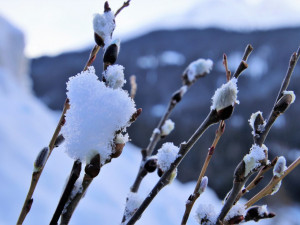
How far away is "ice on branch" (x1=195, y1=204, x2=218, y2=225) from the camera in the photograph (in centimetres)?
26

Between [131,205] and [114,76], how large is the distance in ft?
0.50

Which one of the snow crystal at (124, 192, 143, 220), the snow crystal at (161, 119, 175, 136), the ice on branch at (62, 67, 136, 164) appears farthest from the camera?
the snow crystal at (161, 119, 175, 136)

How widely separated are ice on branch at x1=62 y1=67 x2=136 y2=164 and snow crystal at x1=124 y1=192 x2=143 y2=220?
0.12 m

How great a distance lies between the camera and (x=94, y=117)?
20 centimetres

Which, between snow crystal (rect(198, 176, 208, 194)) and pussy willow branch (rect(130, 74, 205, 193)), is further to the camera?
pussy willow branch (rect(130, 74, 205, 193))

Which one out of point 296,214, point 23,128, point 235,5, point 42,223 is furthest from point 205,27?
point 42,223

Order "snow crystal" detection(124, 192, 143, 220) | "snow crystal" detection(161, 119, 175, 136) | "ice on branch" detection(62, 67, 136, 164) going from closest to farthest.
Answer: "ice on branch" detection(62, 67, 136, 164), "snow crystal" detection(124, 192, 143, 220), "snow crystal" detection(161, 119, 175, 136)

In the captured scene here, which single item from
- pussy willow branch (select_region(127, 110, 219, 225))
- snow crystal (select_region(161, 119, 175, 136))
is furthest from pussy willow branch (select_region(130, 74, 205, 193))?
pussy willow branch (select_region(127, 110, 219, 225))

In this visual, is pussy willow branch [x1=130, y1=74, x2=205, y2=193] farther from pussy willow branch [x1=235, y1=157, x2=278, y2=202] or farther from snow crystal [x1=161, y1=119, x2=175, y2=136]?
pussy willow branch [x1=235, y1=157, x2=278, y2=202]

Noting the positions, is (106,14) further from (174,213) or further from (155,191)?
(174,213)

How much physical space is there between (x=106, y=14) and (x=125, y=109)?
9 centimetres

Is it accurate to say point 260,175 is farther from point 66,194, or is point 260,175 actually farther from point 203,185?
point 66,194

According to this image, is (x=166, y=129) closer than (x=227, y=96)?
No

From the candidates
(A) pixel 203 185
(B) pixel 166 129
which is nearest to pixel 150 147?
(B) pixel 166 129
